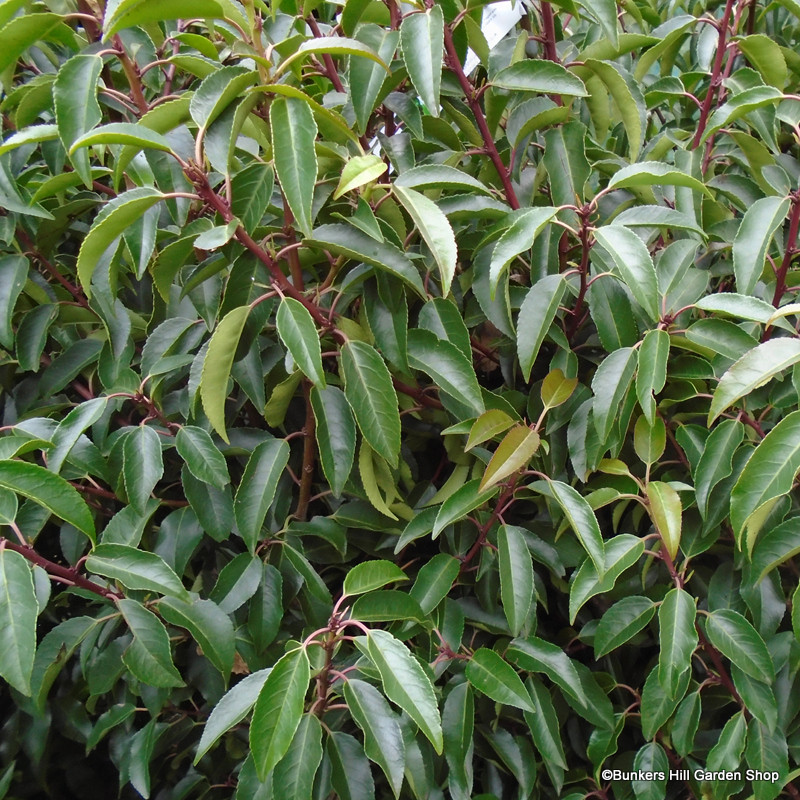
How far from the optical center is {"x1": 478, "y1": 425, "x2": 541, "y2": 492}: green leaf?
83 centimetres

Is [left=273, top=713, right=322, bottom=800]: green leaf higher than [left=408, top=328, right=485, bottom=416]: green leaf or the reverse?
the reverse

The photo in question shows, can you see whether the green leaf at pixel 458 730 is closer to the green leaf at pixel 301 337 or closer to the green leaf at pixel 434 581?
the green leaf at pixel 434 581

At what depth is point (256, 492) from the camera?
93cm

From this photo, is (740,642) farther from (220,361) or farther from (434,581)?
(220,361)

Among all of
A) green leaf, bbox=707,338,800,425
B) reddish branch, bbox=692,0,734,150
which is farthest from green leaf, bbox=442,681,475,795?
reddish branch, bbox=692,0,734,150

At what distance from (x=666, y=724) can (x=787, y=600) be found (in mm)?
235

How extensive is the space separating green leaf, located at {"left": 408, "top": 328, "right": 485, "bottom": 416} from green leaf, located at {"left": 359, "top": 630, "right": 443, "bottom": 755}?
279 millimetres

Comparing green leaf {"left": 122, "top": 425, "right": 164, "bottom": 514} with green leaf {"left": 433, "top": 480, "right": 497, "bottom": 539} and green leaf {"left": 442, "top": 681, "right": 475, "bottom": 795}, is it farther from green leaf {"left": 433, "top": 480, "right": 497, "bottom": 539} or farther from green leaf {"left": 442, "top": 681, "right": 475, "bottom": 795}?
green leaf {"left": 442, "top": 681, "right": 475, "bottom": 795}

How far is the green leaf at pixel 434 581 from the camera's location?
3.09 ft

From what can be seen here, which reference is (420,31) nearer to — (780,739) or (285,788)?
(285,788)

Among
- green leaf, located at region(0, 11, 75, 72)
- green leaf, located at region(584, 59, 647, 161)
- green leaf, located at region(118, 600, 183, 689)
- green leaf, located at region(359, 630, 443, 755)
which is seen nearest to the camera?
green leaf, located at region(359, 630, 443, 755)

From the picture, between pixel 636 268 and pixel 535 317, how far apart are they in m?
0.14

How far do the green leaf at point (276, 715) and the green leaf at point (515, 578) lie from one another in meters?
0.27

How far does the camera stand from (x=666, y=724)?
1068 mm
